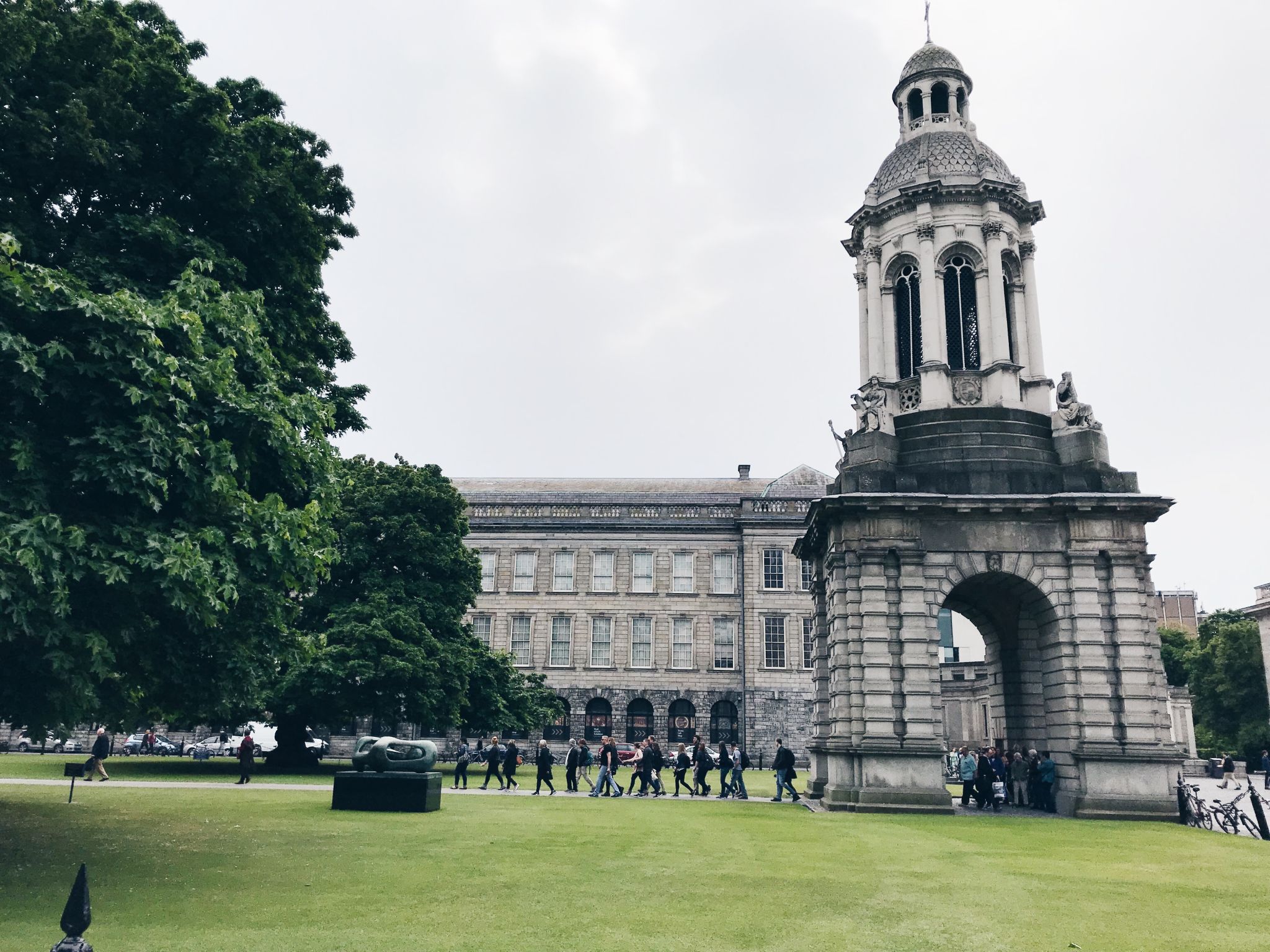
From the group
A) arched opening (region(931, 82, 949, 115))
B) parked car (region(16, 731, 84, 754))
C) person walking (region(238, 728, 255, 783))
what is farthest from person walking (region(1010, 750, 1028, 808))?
parked car (region(16, 731, 84, 754))

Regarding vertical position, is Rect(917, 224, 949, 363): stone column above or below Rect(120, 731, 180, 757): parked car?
→ above

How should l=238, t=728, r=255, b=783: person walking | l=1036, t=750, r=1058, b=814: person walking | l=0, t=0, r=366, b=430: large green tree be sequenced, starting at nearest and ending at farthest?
l=0, t=0, r=366, b=430: large green tree → l=1036, t=750, r=1058, b=814: person walking → l=238, t=728, r=255, b=783: person walking

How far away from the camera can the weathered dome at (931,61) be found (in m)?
29.7

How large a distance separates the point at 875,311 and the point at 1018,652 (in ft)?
34.1

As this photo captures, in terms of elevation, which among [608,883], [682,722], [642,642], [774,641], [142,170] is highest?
[142,170]

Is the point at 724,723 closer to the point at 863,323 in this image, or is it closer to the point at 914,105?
the point at 863,323

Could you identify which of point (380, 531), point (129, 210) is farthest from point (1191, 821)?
point (380, 531)

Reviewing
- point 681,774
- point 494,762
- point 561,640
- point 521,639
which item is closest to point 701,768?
point 681,774

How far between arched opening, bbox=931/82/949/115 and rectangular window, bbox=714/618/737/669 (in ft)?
121

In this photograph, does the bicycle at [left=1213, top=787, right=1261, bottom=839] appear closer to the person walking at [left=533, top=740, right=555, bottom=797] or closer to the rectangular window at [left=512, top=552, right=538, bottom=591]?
the person walking at [left=533, top=740, right=555, bottom=797]

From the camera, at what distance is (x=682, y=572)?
61.5 meters

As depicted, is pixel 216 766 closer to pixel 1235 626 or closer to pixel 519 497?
pixel 519 497

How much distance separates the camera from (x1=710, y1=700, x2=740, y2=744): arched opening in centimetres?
5866

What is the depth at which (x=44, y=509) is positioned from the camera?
1070cm
